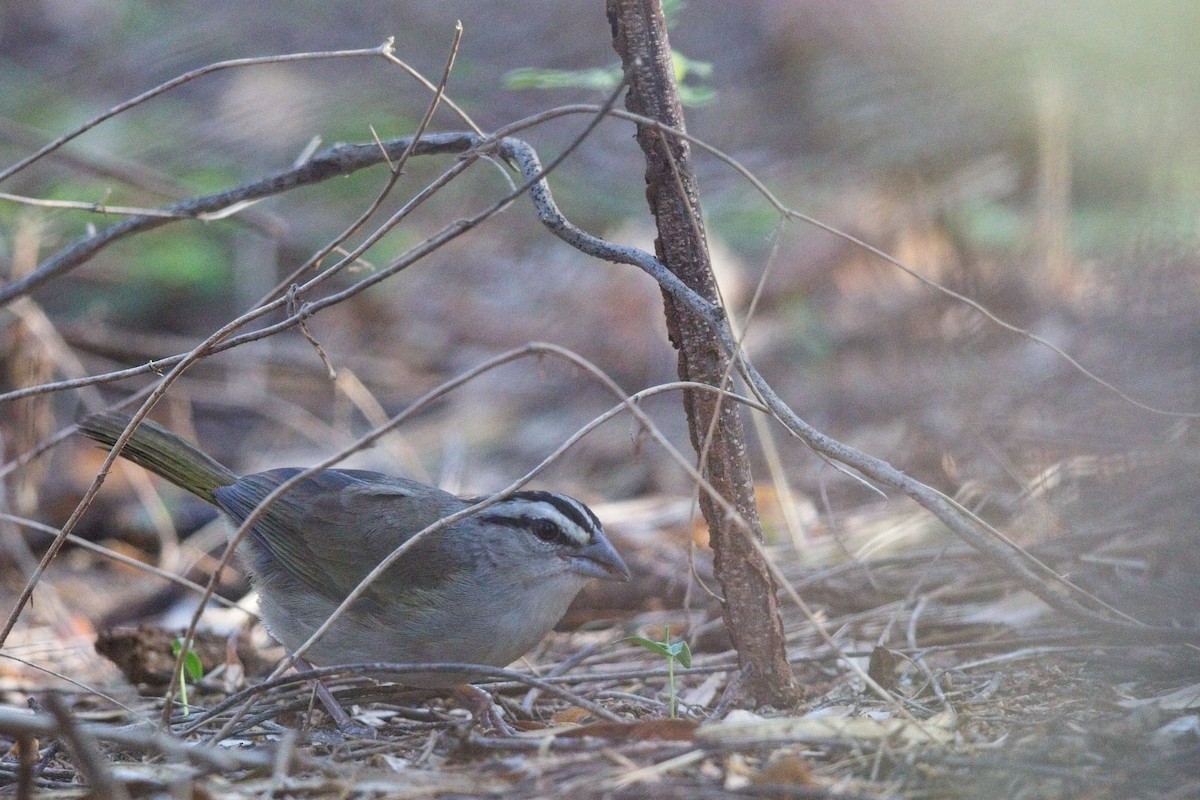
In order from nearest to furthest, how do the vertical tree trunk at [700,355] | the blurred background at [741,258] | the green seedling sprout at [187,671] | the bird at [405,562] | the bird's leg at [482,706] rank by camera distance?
the vertical tree trunk at [700,355] → the bird's leg at [482,706] → the green seedling sprout at [187,671] → the bird at [405,562] → the blurred background at [741,258]

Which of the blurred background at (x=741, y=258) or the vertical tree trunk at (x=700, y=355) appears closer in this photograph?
the vertical tree trunk at (x=700, y=355)

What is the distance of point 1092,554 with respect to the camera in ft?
15.5

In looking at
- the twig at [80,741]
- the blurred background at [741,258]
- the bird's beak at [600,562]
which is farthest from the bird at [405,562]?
the twig at [80,741]

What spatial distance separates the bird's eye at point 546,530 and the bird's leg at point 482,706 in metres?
0.63

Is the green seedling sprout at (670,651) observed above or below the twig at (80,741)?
below

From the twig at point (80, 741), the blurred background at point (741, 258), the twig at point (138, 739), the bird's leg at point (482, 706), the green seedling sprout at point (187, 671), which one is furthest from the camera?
the blurred background at point (741, 258)

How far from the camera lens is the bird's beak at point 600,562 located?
171 inches

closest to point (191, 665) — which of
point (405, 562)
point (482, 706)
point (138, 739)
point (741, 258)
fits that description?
point (405, 562)

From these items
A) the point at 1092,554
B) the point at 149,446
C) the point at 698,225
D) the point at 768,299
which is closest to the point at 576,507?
the point at 698,225

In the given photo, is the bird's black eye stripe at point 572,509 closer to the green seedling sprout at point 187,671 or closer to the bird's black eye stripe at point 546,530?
the bird's black eye stripe at point 546,530

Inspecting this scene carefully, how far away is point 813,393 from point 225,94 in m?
7.19

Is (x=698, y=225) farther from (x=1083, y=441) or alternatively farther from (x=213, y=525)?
(x=213, y=525)

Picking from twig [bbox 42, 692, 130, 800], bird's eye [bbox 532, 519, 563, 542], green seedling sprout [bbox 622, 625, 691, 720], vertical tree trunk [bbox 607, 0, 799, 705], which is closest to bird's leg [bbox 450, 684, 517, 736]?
green seedling sprout [bbox 622, 625, 691, 720]

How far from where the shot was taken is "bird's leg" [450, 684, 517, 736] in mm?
3722
